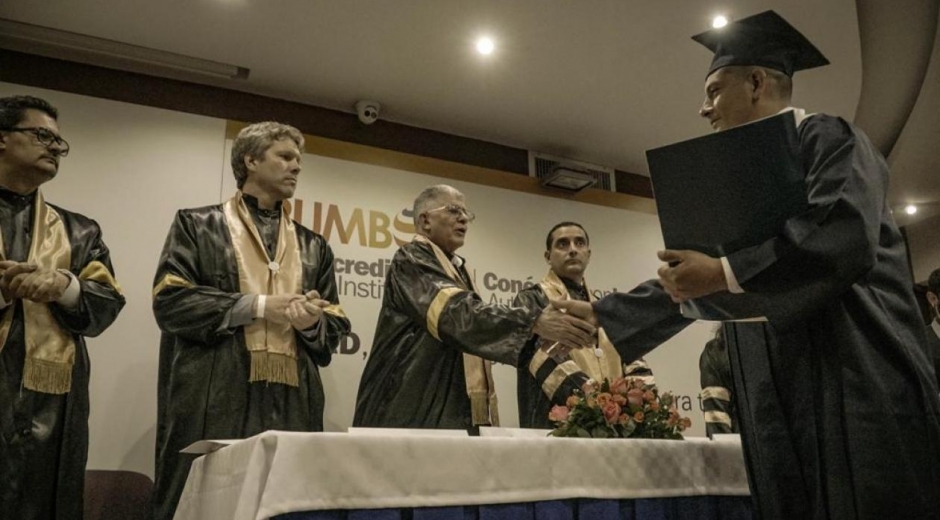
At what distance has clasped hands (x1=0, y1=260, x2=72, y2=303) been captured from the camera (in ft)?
8.89

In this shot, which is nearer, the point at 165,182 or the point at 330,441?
the point at 330,441

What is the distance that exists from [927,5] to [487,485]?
4.70 meters

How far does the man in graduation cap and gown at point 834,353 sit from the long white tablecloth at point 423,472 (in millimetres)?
247

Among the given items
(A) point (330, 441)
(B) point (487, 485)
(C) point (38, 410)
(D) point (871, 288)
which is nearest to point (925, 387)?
(D) point (871, 288)

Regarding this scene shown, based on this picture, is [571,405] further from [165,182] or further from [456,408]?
[165,182]

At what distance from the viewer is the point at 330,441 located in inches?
62.4

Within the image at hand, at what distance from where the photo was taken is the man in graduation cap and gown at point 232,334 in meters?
3.02

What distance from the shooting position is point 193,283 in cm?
321

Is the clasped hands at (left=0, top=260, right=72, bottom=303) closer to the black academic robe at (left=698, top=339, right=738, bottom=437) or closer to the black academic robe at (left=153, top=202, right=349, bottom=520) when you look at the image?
the black academic robe at (left=153, top=202, right=349, bottom=520)

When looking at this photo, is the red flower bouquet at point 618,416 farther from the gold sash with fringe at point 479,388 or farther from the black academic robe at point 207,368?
the black academic robe at point 207,368

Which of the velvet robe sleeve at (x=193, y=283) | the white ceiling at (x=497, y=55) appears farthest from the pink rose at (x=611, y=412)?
the white ceiling at (x=497, y=55)

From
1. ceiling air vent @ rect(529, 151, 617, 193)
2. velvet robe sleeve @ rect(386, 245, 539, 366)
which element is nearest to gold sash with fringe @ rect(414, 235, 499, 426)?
velvet robe sleeve @ rect(386, 245, 539, 366)

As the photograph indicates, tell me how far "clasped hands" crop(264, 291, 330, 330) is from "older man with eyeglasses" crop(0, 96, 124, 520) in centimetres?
62

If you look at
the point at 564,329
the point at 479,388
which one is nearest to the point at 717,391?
the point at 479,388
